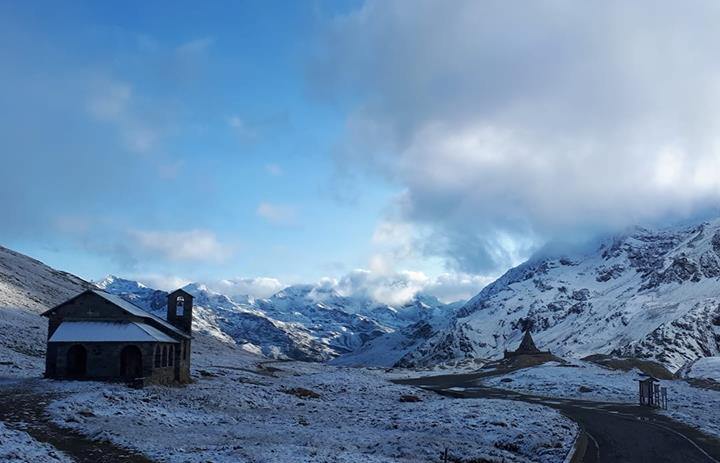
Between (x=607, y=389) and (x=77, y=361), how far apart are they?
54.2 meters

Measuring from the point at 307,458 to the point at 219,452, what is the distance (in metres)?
3.60

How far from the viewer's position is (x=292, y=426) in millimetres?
34094

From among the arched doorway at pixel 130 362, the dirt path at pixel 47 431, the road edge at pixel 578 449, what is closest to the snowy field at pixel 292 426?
the road edge at pixel 578 449

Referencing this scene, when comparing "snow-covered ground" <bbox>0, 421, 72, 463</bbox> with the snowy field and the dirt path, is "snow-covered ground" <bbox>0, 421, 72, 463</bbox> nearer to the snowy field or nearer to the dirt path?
the dirt path

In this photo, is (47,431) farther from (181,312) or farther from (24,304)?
(24,304)

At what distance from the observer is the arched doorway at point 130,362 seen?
46938 mm

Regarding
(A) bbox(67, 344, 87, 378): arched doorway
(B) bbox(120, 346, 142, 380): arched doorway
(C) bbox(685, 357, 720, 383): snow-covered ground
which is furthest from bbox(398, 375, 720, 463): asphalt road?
(C) bbox(685, 357, 720, 383): snow-covered ground

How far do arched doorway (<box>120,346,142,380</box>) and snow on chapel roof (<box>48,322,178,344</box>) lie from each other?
104 cm

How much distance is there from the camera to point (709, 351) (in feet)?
592

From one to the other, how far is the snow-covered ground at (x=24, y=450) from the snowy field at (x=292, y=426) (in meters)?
2.97

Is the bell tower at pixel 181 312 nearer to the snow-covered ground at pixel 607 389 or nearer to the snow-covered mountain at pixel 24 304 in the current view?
the snow-covered mountain at pixel 24 304

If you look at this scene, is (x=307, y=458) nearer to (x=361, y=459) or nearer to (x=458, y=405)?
(x=361, y=459)

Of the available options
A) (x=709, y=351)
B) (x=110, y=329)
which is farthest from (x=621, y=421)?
(x=709, y=351)

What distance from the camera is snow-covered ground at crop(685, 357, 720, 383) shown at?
319ft
